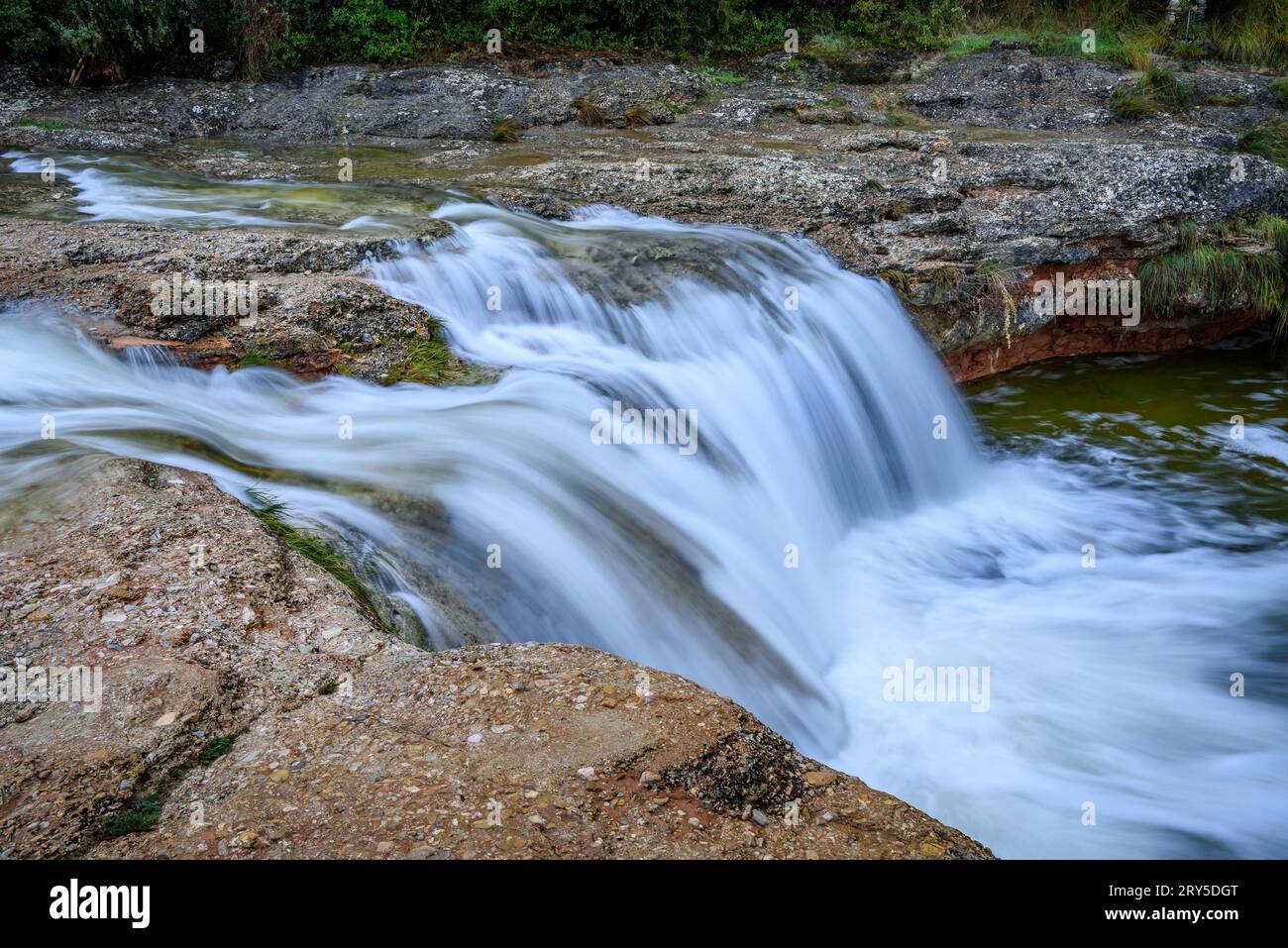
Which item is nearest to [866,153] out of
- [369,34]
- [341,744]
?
[369,34]

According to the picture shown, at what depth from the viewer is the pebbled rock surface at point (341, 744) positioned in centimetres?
225

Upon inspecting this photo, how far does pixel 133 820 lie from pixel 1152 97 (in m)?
11.2

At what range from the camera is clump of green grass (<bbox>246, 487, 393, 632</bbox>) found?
3.39m

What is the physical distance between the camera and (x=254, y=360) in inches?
203

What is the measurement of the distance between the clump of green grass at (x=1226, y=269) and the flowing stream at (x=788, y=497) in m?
0.79

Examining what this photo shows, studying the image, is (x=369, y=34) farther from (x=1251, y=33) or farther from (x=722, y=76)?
(x=1251, y=33)

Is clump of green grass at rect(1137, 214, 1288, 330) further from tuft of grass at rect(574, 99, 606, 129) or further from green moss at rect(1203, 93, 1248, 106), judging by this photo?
tuft of grass at rect(574, 99, 606, 129)

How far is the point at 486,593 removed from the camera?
159 inches

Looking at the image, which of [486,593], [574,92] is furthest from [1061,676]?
[574,92]

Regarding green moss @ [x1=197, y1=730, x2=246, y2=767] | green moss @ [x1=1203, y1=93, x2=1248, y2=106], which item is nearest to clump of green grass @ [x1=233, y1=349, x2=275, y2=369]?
green moss @ [x1=197, y1=730, x2=246, y2=767]

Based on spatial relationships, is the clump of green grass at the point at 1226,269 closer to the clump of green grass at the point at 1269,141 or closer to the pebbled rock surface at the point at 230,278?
the clump of green grass at the point at 1269,141

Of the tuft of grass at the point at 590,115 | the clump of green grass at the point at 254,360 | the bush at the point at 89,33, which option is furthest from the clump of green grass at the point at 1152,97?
the bush at the point at 89,33

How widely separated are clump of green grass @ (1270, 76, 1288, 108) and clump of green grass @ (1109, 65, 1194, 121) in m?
0.76

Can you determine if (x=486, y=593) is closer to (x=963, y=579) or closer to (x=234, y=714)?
(x=234, y=714)
